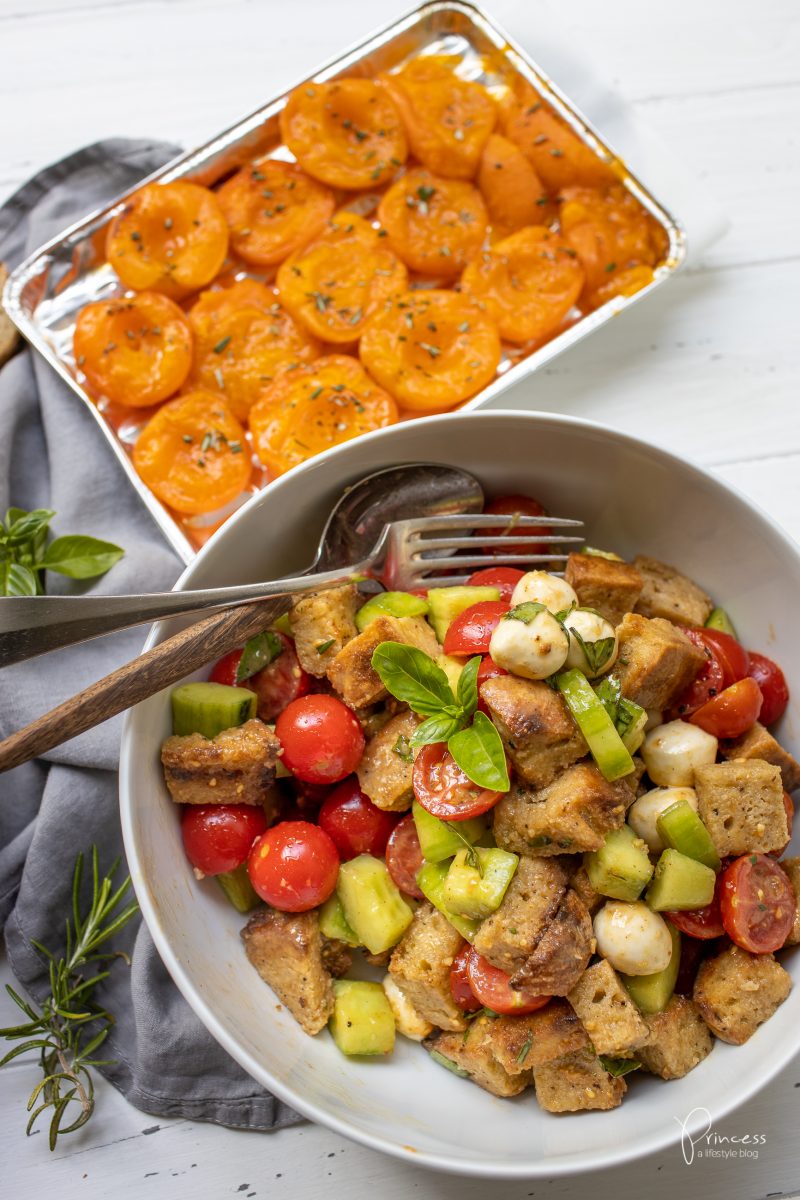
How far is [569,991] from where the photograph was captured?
194cm

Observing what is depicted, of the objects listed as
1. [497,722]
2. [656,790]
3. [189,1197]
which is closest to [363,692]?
[497,722]

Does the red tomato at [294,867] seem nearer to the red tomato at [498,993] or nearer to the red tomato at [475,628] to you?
the red tomato at [498,993]

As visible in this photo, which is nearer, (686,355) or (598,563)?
(598,563)

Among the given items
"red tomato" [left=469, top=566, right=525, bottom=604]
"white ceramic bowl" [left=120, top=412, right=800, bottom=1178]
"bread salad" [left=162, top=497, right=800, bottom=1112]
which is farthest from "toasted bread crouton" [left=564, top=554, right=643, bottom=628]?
"white ceramic bowl" [left=120, top=412, right=800, bottom=1178]

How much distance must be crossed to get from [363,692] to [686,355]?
1.53 metres

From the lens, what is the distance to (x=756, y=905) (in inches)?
77.5

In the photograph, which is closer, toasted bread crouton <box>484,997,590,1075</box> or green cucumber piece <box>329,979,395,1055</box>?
toasted bread crouton <box>484,997,590,1075</box>

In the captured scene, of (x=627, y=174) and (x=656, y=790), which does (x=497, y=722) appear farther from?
(x=627, y=174)

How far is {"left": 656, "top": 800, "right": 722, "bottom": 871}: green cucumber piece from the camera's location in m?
1.96

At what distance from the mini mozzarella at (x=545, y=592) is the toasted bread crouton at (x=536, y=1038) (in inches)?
32.7

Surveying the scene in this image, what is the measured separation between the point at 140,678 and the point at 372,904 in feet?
2.25

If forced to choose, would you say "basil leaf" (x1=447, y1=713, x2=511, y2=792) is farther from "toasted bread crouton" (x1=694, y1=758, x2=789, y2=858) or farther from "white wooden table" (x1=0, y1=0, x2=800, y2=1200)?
"white wooden table" (x1=0, y1=0, x2=800, y2=1200)

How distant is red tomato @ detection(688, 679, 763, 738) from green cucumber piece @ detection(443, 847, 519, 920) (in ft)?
1.77

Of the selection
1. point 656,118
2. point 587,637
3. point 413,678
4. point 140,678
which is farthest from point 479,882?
point 656,118
